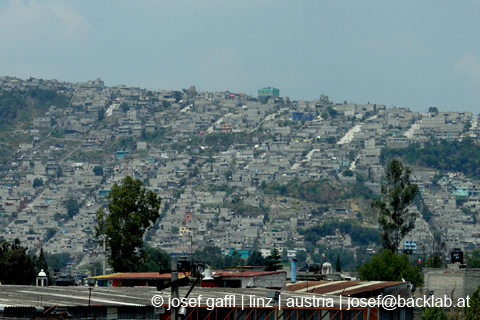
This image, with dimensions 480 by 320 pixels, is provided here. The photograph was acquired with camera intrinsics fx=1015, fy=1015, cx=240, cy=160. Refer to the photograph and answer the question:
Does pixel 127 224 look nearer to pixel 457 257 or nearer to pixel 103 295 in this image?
pixel 457 257

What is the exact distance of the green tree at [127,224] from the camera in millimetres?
54156

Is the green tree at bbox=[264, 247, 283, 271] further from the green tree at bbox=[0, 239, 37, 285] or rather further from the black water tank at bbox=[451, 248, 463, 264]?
the black water tank at bbox=[451, 248, 463, 264]

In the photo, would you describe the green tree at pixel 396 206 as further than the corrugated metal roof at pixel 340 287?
Yes

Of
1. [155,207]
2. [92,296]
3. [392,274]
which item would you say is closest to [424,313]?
[92,296]

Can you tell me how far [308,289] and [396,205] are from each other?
3786 cm

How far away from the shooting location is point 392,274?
62.4 meters

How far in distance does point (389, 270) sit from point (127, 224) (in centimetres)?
1735

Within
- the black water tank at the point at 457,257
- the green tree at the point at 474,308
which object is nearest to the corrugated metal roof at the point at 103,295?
the green tree at the point at 474,308

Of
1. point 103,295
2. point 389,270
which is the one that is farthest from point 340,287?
point 389,270

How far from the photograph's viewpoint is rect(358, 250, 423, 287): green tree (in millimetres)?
61969

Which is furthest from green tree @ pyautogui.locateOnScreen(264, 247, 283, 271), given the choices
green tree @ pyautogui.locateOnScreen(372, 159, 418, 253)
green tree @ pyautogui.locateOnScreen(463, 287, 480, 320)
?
green tree @ pyautogui.locateOnScreen(463, 287, 480, 320)

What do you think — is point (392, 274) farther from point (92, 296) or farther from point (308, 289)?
point (92, 296)

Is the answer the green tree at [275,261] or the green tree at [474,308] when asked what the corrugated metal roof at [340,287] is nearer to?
the green tree at [474,308]

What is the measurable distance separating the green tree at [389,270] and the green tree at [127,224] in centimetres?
1500
